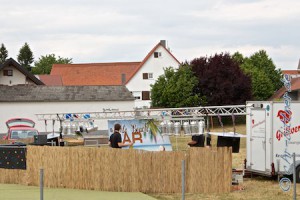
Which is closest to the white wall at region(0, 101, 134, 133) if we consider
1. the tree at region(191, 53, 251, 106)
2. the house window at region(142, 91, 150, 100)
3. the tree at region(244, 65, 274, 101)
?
the tree at region(191, 53, 251, 106)

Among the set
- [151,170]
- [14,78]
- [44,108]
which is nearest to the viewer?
[151,170]

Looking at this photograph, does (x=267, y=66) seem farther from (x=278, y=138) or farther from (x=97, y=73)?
(x=278, y=138)

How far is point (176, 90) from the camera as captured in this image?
67562mm

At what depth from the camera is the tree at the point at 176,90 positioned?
2650 inches

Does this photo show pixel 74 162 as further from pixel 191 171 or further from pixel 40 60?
pixel 40 60

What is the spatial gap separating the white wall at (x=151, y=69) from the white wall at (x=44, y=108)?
23.9 meters

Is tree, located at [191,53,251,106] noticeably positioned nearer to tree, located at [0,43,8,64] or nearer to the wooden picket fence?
the wooden picket fence

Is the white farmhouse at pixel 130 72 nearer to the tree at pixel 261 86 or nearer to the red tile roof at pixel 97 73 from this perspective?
the red tile roof at pixel 97 73

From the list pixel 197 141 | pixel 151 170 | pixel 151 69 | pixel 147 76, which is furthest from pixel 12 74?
pixel 151 170

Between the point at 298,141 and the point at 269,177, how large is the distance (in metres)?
2.13

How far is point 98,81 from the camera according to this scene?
302 feet

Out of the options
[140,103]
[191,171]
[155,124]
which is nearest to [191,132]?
[155,124]

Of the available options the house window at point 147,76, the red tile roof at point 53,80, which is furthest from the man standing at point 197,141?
the red tile roof at point 53,80

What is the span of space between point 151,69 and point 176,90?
631 inches
